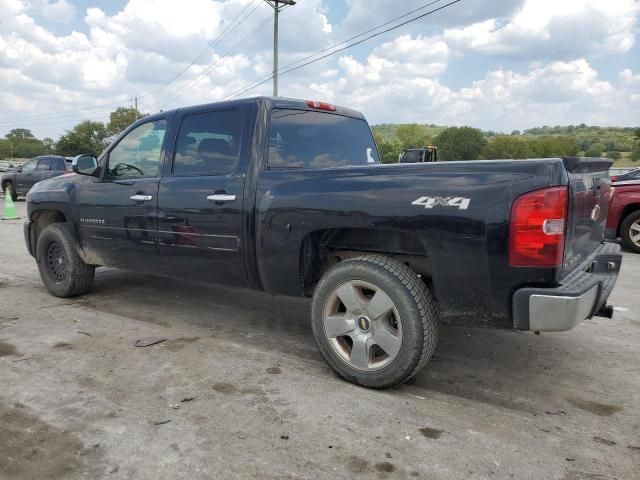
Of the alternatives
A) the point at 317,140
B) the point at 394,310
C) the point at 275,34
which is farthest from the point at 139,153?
the point at 275,34

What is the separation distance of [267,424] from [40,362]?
1.90 metres

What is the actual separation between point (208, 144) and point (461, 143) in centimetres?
6704

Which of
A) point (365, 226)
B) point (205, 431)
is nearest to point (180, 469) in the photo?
point (205, 431)

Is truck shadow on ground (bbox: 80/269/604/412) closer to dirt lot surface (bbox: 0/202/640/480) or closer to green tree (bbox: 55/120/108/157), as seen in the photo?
dirt lot surface (bbox: 0/202/640/480)

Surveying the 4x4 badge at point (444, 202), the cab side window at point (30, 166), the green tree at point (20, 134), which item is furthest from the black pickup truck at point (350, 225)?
the green tree at point (20, 134)

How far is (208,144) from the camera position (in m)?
4.08

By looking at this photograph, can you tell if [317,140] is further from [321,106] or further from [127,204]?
[127,204]

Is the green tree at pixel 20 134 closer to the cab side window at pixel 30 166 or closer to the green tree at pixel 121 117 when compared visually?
the green tree at pixel 121 117

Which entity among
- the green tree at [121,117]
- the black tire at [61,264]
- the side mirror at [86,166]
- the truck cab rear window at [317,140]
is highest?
the green tree at [121,117]

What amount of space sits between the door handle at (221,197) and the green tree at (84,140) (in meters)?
71.4

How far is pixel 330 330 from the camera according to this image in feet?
10.9

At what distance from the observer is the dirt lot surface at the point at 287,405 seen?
2447 mm

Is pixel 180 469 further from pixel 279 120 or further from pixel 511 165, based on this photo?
pixel 279 120

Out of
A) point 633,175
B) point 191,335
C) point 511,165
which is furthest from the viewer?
point 633,175
